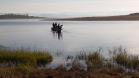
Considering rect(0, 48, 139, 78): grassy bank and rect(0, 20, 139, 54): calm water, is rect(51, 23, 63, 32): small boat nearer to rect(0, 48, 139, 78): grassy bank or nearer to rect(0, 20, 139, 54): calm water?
rect(0, 20, 139, 54): calm water

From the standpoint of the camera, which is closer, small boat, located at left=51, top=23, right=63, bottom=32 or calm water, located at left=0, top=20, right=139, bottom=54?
calm water, located at left=0, top=20, right=139, bottom=54

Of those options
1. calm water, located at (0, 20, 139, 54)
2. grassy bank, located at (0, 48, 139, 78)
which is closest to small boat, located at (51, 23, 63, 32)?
calm water, located at (0, 20, 139, 54)

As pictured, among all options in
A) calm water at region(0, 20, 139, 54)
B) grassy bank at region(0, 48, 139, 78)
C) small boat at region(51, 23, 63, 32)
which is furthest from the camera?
small boat at region(51, 23, 63, 32)

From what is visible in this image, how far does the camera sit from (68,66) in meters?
14.9

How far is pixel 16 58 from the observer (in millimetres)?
15938

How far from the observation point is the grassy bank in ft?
40.0

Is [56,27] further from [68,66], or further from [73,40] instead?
[68,66]

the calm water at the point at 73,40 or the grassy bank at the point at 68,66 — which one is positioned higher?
the grassy bank at the point at 68,66

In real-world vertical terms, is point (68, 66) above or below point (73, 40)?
above

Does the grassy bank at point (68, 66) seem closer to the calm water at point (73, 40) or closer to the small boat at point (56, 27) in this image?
the calm water at point (73, 40)

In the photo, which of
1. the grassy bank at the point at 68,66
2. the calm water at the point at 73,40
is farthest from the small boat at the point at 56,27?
the grassy bank at the point at 68,66

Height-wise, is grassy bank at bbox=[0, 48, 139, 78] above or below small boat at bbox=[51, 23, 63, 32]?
above

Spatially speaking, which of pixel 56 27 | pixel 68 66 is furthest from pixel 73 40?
pixel 68 66

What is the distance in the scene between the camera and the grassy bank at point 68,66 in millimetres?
12180
